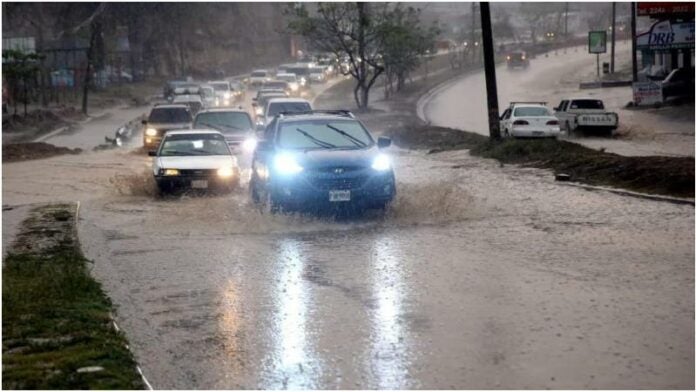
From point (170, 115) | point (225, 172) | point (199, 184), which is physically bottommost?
point (170, 115)

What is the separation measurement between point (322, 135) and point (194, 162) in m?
4.39

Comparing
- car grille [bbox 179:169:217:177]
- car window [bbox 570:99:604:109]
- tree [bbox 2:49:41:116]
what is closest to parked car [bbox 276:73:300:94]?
tree [bbox 2:49:41:116]

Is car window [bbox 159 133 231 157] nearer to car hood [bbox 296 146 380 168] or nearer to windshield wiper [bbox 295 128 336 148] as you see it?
windshield wiper [bbox 295 128 336 148]

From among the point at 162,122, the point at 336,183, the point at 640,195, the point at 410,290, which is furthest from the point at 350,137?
the point at 162,122

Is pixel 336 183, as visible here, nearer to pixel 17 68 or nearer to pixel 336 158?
pixel 336 158

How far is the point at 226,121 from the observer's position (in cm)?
3116

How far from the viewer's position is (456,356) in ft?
29.3

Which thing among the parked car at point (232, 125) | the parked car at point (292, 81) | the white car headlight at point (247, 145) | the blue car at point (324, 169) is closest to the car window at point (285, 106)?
the parked car at point (232, 125)

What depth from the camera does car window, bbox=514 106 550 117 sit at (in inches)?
1460

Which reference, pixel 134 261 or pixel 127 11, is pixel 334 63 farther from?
pixel 134 261

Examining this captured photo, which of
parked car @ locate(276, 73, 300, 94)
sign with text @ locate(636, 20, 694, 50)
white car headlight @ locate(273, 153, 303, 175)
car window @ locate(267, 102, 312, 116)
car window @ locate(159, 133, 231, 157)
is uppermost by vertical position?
white car headlight @ locate(273, 153, 303, 175)

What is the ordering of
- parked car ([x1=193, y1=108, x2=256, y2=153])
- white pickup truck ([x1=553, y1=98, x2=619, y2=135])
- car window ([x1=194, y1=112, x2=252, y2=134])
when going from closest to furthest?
parked car ([x1=193, y1=108, x2=256, y2=153])
car window ([x1=194, y1=112, x2=252, y2=134])
white pickup truck ([x1=553, y1=98, x2=619, y2=135])

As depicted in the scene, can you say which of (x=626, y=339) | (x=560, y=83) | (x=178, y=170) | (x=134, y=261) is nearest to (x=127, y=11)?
(x=560, y=83)

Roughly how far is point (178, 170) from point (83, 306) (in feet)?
37.2
